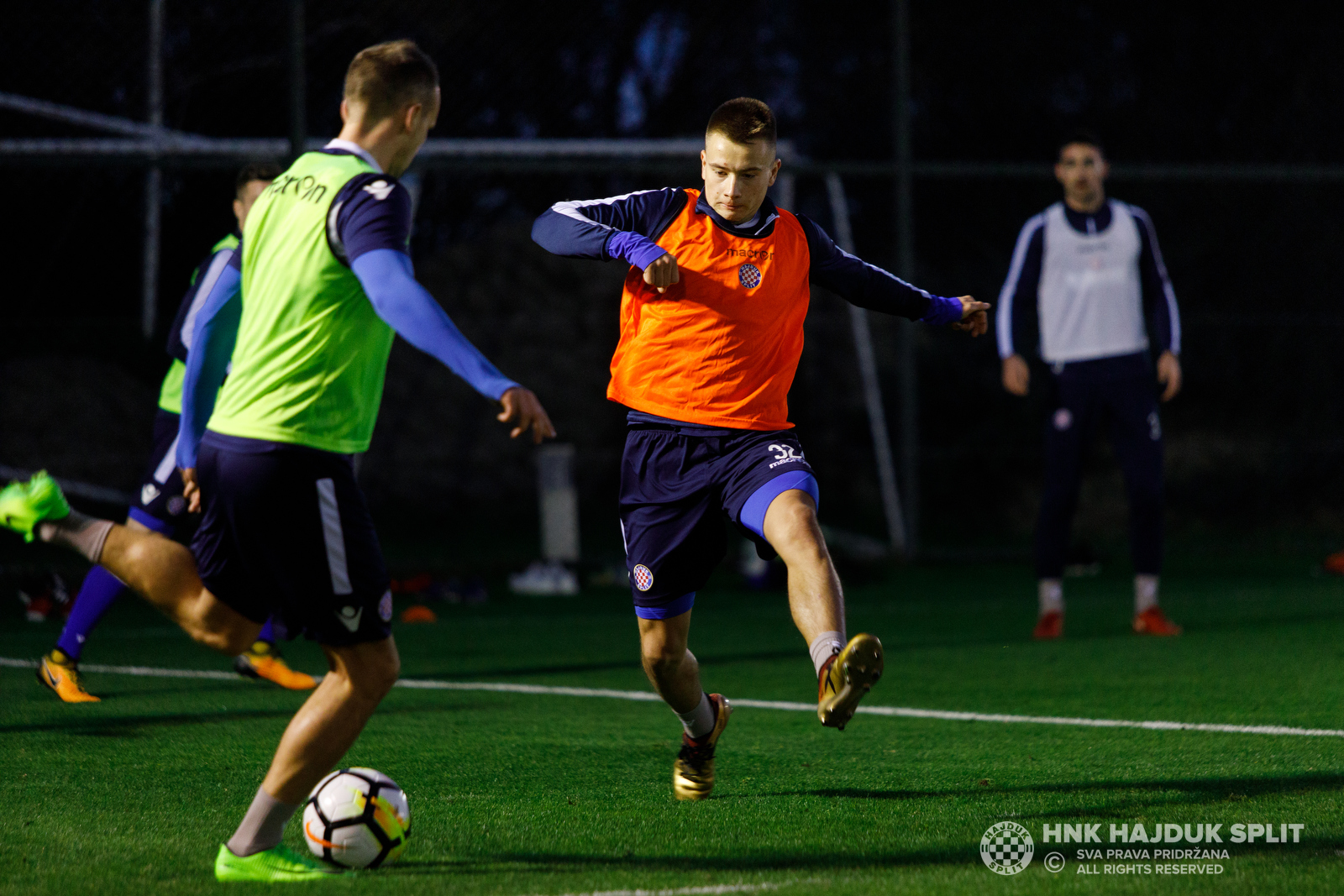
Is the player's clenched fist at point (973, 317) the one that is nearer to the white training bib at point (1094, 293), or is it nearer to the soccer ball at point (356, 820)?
the soccer ball at point (356, 820)

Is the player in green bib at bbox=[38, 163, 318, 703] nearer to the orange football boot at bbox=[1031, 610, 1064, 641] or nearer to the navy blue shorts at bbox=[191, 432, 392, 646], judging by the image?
the navy blue shorts at bbox=[191, 432, 392, 646]

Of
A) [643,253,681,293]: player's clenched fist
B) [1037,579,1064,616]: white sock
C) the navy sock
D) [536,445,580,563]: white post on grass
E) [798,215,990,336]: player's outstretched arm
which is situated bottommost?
[536,445,580,563]: white post on grass

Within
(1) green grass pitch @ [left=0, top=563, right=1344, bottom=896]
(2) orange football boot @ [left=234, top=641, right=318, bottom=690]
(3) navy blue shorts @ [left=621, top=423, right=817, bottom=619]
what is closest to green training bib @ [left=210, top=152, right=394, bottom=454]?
(1) green grass pitch @ [left=0, top=563, right=1344, bottom=896]

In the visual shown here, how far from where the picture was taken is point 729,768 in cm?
476

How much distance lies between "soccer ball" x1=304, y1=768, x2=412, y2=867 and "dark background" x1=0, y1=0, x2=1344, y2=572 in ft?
25.0

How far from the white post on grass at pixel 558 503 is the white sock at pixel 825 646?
7.36 m

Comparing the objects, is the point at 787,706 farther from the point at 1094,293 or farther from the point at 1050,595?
the point at 1094,293

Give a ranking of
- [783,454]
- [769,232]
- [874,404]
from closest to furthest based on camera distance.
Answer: [783,454] → [769,232] → [874,404]

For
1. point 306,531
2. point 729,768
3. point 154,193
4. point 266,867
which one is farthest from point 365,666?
point 154,193

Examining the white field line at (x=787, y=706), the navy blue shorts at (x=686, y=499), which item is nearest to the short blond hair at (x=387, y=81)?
the navy blue shorts at (x=686, y=499)

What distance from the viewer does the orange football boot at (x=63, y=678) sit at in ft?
19.7

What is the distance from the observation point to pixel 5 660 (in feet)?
23.7

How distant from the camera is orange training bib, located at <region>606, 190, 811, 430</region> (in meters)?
4.55

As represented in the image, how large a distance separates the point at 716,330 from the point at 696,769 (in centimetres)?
124
